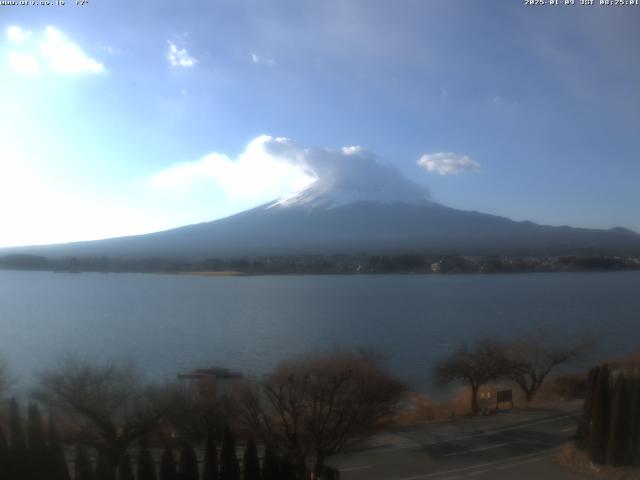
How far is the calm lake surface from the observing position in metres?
13.6

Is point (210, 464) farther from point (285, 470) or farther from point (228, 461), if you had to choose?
point (285, 470)

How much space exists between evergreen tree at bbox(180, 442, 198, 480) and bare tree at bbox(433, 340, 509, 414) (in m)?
6.56

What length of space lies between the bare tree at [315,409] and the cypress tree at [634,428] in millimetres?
2619

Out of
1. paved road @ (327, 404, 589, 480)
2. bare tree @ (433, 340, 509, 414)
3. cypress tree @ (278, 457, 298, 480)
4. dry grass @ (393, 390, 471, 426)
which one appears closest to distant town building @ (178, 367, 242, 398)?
paved road @ (327, 404, 589, 480)

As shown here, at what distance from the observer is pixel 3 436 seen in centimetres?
539

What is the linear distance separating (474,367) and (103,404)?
6.64 m

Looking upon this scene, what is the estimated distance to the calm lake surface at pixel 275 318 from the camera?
535 inches

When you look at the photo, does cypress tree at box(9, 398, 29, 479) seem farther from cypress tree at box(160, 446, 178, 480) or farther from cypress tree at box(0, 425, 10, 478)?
cypress tree at box(160, 446, 178, 480)

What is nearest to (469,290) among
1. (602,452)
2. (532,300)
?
(532,300)

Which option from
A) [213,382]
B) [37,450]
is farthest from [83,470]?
[213,382]

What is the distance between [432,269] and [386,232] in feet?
66.1

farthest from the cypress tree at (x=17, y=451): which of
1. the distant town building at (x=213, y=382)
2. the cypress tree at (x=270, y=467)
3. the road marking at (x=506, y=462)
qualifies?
the road marking at (x=506, y=462)

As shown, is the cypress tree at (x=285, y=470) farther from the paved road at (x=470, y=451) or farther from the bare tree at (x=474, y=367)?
the bare tree at (x=474, y=367)

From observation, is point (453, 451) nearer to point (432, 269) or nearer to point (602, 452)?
point (602, 452)
